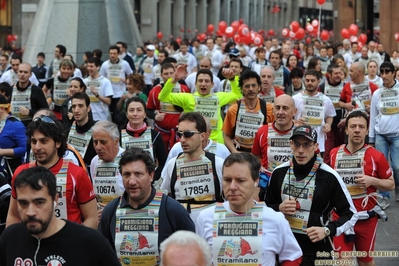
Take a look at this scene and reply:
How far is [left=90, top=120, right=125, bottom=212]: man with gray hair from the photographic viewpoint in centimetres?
825

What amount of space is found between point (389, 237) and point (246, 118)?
88.9 inches

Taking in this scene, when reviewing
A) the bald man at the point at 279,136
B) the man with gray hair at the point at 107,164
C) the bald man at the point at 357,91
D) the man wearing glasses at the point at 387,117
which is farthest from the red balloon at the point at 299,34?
the man with gray hair at the point at 107,164

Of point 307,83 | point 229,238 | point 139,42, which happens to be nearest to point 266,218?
point 229,238

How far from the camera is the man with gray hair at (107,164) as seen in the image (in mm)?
8250

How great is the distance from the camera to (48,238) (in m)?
5.00

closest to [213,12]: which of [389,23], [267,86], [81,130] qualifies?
[389,23]

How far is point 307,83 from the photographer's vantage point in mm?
12695

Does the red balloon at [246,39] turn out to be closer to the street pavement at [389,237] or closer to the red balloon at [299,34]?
the red balloon at [299,34]

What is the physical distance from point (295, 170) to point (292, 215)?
1.15 feet

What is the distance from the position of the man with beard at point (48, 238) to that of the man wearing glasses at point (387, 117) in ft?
28.5

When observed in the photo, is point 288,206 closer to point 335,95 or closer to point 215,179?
point 215,179

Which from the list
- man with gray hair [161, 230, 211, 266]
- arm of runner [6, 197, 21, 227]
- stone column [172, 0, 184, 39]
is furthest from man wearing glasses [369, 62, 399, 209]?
stone column [172, 0, 184, 39]

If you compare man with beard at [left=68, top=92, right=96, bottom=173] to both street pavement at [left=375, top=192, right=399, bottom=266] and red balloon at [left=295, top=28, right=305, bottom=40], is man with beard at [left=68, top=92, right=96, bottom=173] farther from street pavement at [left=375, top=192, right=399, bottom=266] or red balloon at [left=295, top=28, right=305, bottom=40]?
red balloon at [left=295, top=28, right=305, bottom=40]

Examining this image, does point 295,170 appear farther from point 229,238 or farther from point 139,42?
point 139,42
